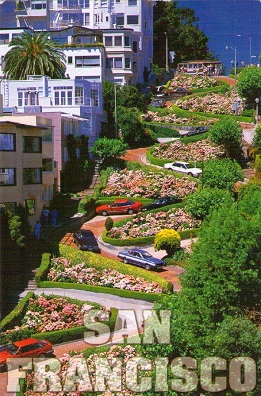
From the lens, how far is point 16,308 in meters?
39.6

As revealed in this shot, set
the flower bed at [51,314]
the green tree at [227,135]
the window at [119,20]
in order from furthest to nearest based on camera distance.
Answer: the window at [119,20]
the green tree at [227,135]
the flower bed at [51,314]

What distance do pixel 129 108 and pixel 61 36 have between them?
15.7 metres

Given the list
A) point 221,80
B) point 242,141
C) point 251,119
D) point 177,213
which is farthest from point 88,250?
point 221,80

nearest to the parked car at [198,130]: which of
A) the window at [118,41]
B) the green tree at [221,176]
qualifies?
the window at [118,41]

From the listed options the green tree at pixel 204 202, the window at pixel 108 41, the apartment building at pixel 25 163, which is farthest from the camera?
the window at pixel 108 41

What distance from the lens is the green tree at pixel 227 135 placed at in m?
67.3

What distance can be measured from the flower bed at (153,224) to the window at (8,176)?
23.9 ft

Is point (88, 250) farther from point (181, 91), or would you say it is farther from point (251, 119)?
point (181, 91)

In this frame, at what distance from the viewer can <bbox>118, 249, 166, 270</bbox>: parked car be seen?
45594 mm

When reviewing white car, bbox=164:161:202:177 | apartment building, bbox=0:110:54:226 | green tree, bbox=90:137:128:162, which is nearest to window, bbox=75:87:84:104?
green tree, bbox=90:137:128:162

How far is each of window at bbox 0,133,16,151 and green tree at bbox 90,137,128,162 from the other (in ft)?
60.8

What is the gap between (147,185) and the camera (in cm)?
6019

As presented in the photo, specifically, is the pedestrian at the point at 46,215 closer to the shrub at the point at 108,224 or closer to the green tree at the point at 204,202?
the shrub at the point at 108,224

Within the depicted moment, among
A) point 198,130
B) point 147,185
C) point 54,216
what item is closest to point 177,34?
point 198,130
